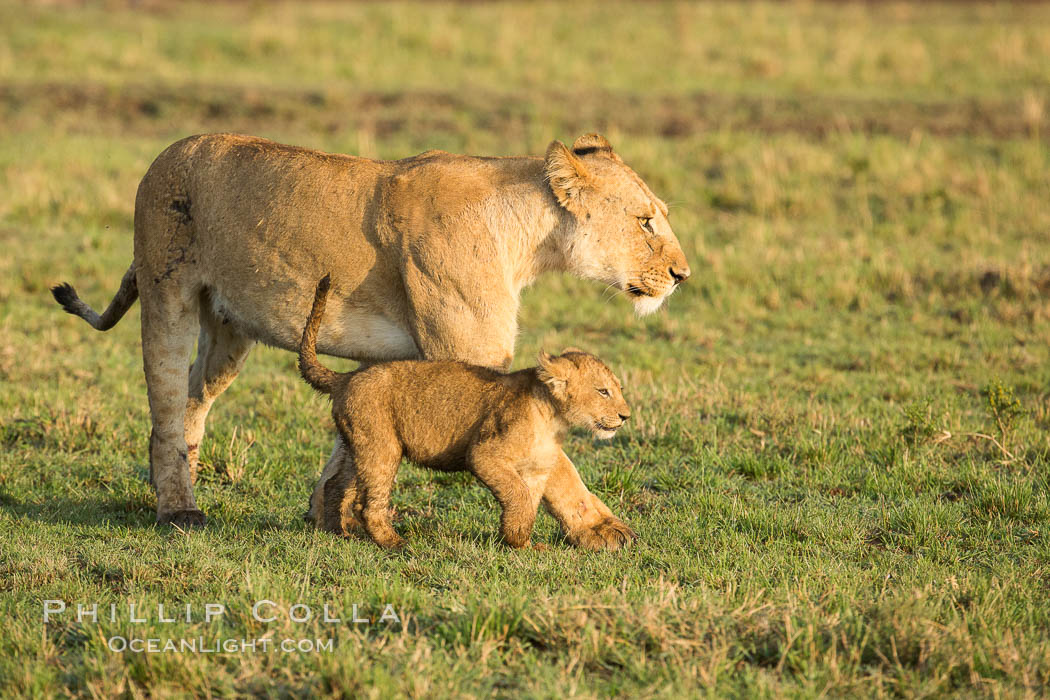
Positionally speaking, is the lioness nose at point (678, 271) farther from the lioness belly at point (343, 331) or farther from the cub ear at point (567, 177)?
the lioness belly at point (343, 331)

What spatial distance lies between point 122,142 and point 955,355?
35.8 feet

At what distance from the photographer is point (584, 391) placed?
18.5 ft

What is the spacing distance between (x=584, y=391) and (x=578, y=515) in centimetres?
69

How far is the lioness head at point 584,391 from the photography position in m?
5.60

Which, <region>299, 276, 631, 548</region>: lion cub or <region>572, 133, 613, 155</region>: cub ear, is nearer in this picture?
<region>299, 276, 631, 548</region>: lion cub

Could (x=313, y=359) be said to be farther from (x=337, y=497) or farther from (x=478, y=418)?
(x=478, y=418)

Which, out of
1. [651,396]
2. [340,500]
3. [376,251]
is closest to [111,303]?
[376,251]

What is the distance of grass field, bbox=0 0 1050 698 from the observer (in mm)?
4676

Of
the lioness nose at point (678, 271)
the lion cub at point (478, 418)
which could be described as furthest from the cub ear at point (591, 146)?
the lion cub at point (478, 418)

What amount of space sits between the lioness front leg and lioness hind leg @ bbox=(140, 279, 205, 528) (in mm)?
1876

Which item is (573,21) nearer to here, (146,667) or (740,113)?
(740,113)

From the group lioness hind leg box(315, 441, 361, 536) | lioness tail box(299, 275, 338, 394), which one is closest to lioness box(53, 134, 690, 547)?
lioness hind leg box(315, 441, 361, 536)

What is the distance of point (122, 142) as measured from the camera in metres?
16.1

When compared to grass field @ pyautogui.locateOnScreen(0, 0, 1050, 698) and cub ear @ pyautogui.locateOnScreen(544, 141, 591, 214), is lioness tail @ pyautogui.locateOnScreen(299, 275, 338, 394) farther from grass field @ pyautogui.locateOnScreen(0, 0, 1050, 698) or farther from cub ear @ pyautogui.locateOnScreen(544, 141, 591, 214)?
cub ear @ pyautogui.locateOnScreen(544, 141, 591, 214)
